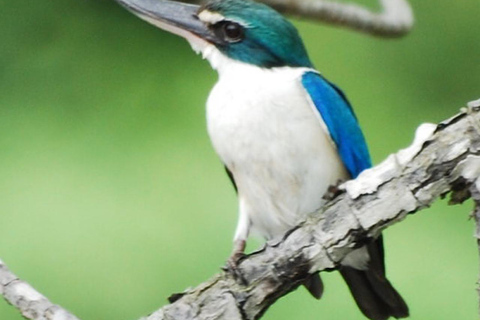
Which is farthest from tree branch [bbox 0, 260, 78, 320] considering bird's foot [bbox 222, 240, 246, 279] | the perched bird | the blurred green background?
the blurred green background

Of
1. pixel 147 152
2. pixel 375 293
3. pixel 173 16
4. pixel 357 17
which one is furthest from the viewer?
pixel 147 152

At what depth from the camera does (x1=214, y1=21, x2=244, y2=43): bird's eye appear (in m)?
1.70

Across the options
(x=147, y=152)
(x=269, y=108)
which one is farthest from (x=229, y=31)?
(x=147, y=152)

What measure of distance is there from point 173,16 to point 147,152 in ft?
2.08

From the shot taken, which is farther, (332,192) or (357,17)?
(357,17)

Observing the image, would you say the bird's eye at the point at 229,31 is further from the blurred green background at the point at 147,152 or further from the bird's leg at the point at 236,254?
the blurred green background at the point at 147,152

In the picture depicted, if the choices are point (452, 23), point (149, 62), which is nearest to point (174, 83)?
point (149, 62)

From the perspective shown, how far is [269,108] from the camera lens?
5.50 feet

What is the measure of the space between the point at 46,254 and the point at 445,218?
2.22ft

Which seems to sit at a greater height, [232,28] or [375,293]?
[232,28]

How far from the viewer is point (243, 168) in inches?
67.8

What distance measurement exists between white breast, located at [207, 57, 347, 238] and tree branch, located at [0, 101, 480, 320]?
0.76 feet

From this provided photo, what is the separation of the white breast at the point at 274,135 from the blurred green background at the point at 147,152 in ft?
1.31

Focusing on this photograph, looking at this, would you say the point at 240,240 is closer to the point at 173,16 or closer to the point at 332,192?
the point at 332,192
